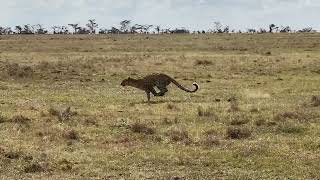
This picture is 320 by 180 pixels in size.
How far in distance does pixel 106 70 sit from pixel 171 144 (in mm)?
25586

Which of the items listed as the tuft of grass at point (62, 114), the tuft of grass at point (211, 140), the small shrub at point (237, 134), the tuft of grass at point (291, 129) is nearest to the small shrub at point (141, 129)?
the tuft of grass at point (211, 140)

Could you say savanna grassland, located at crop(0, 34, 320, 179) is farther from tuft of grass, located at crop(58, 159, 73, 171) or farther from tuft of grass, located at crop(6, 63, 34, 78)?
tuft of grass, located at crop(6, 63, 34, 78)

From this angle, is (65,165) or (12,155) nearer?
(65,165)

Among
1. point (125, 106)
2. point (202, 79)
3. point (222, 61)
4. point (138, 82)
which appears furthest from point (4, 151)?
point (222, 61)

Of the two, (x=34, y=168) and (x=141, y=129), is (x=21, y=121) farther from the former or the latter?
(x=34, y=168)

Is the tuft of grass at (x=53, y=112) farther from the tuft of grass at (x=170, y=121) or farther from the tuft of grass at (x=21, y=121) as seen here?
the tuft of grass at (x=170, y=121)

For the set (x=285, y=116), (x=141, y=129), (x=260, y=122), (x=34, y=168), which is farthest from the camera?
(x=285, y=116)

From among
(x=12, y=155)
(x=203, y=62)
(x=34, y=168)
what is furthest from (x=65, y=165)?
(x=203, y=62)

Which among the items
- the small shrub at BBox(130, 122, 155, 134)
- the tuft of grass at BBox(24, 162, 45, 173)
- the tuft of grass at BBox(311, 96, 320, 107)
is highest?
the tuft of grass at BBox(24, 162, 45, 173)

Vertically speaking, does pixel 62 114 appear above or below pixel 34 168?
below

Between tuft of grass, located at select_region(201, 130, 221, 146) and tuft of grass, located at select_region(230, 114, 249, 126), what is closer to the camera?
tuft of grass, located at select_region(201, 130, 221, 146)

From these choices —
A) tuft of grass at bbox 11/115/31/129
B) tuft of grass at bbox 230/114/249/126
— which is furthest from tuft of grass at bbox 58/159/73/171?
tuft of grass at bbox 230/114/249/126

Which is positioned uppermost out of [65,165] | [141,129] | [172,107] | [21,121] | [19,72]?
[65,165]

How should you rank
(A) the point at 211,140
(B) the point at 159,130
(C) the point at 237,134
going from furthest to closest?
(B) the point at 159,130, (C) the point at 237,134, (A) the point at 211,140
